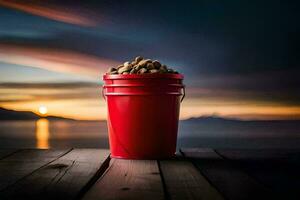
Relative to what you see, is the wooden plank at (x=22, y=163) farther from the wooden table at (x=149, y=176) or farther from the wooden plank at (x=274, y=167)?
the wooden plank at (x=274, y=167)

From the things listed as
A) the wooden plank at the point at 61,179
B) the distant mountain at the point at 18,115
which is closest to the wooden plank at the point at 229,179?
the wooden plank at the point at 61,179

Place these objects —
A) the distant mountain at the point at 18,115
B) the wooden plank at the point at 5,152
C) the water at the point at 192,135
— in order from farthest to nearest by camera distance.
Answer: the distant mountain at the point at 18,115, the water at the point at 192,135, the wooden plank at the point at 5,152

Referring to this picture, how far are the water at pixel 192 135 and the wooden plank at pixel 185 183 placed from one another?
122 cm

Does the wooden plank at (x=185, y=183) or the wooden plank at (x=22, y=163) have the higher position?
the wooden plank at (x=185, y=183)

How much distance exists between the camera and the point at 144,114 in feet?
11.0

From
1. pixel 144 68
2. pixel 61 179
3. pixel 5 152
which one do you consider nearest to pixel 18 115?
pixel 5 152

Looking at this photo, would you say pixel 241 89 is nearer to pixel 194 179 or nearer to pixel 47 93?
pixel 47 93

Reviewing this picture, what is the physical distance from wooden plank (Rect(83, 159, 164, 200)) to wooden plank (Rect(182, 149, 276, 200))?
0.28 metres

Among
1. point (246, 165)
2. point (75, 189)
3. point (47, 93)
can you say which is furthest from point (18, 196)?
point (47, 93)

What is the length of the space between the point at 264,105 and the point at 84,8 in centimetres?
178

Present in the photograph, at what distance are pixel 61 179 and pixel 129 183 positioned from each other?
1.13ft

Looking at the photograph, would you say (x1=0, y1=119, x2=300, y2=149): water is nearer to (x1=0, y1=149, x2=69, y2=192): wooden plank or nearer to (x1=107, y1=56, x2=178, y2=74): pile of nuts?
(x1=0, y1=149, x2=69, y2=192): wooden plank

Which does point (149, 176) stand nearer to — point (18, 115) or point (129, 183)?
point (129, 183)

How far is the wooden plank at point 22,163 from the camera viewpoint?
252 centimetres
